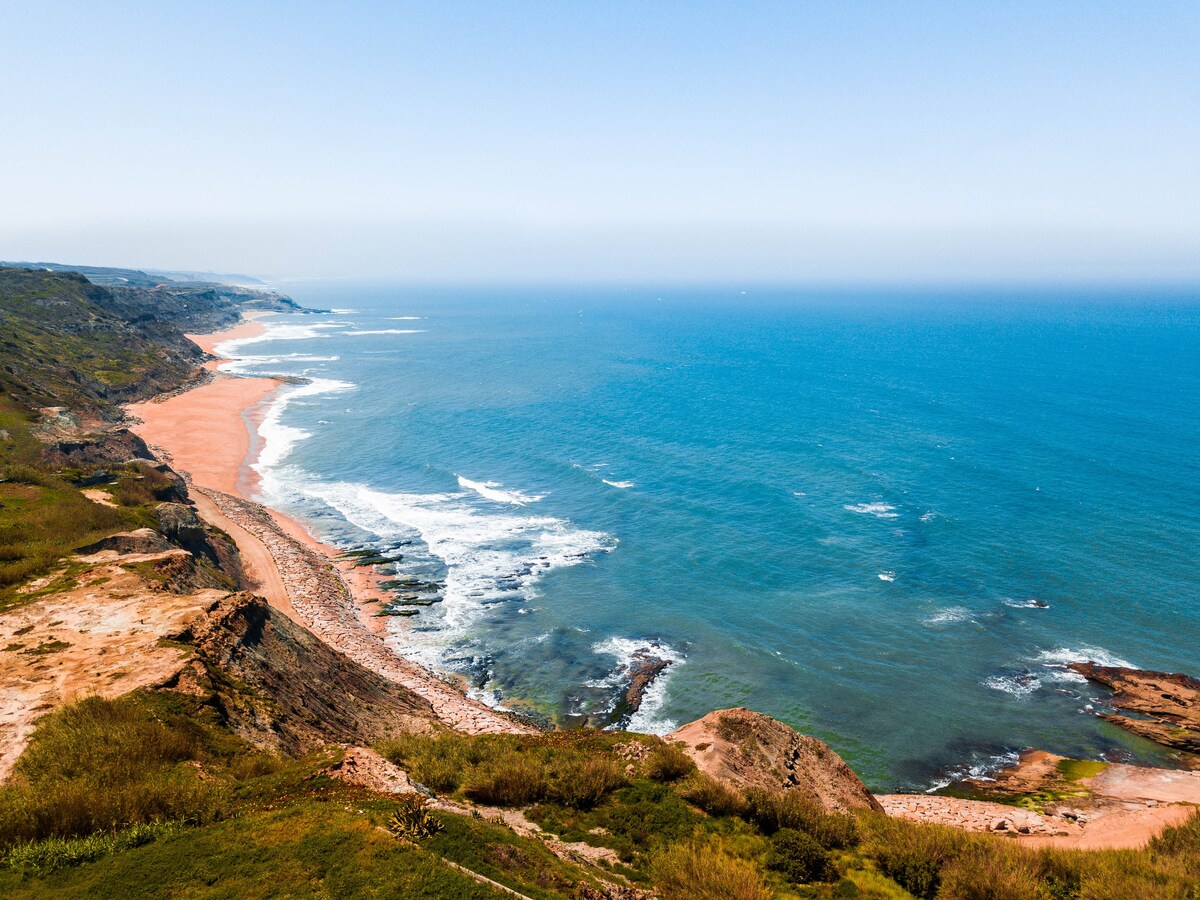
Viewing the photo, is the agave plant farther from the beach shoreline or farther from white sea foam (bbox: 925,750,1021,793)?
white sea foam (bbox: 925,750,1021,793)

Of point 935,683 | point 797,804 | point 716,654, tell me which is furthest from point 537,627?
point 797,804

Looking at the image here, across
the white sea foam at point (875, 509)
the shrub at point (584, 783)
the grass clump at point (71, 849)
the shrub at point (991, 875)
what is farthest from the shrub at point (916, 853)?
the white sea foam at point (875, 509)

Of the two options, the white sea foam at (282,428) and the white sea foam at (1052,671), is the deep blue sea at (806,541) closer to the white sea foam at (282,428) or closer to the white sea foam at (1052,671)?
the white sea foam at (1052,671)

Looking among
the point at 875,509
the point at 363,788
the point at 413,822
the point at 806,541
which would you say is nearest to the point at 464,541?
the point at 806,541

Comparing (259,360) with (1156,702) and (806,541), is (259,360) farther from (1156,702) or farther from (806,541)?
(1156,702)

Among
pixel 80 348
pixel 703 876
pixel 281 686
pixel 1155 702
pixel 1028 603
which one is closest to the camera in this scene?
pixel 703 876

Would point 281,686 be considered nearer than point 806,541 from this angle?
Yes

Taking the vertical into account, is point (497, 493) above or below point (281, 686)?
below

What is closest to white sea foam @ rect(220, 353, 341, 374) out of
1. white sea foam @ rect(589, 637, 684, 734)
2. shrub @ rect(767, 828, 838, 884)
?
white sea foam @ rect(589, 637, 684, 734)
